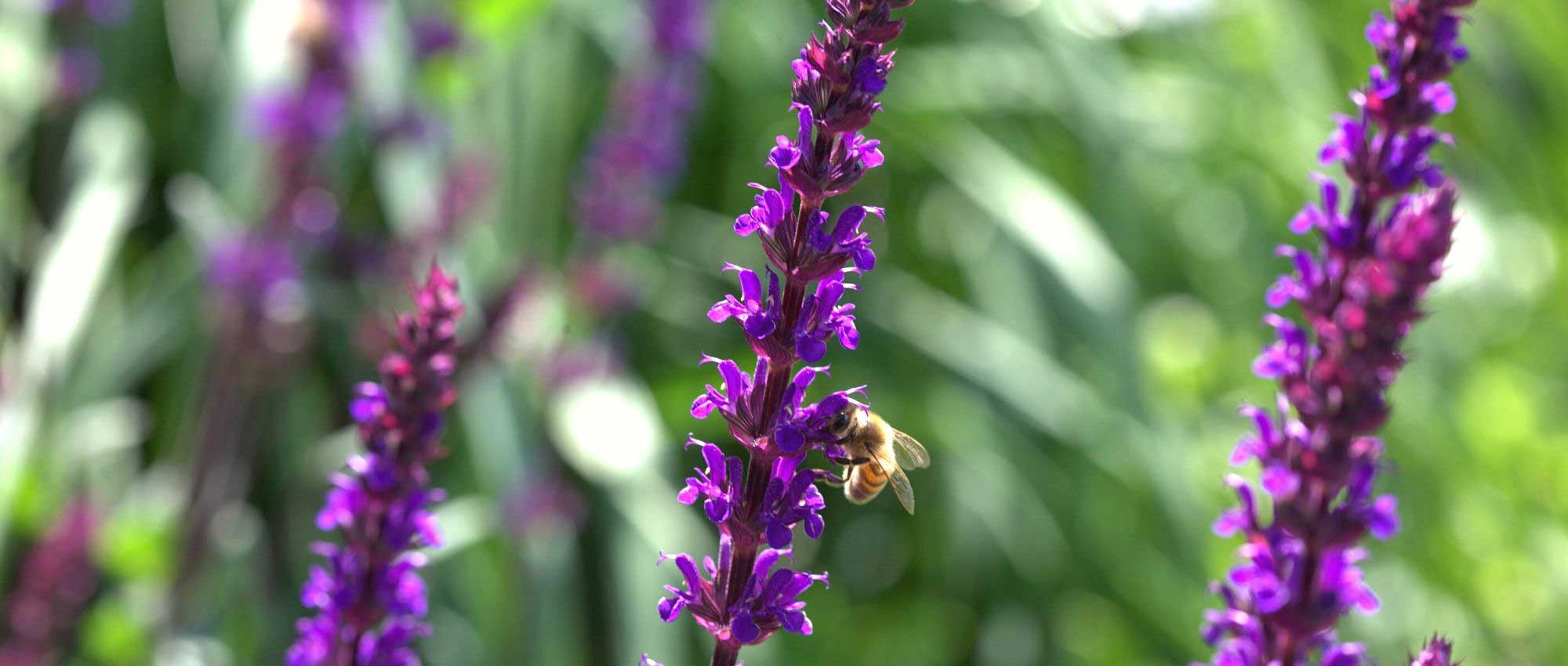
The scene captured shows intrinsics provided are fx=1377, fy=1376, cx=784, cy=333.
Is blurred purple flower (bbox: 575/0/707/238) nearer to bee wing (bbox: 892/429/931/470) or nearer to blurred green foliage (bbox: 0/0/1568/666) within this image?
blurred green foliage (bbox: 0/0/1568/666)

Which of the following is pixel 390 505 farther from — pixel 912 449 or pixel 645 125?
pixel 645 125

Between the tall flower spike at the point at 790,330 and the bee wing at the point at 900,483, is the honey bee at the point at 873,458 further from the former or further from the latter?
the tall flower spike at the point at 790,330

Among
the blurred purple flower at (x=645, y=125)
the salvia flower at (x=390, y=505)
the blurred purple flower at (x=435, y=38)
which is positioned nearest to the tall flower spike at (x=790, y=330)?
the salvia flower at (x=390, y=505)

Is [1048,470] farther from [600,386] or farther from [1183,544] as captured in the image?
[600,386]

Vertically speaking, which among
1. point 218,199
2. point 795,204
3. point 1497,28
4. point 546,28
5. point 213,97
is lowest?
point 795,204

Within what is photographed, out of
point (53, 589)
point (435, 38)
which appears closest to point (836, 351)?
point (435, 38)

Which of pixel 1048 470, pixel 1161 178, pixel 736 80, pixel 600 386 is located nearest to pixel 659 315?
pixel 600 386
